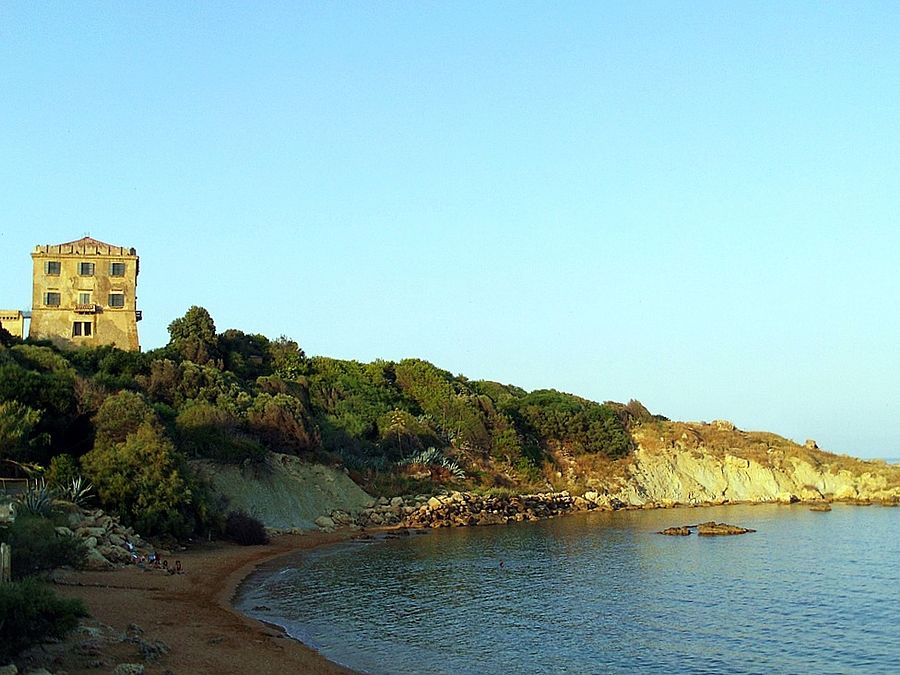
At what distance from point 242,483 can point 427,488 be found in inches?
666

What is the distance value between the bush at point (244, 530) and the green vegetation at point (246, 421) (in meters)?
0.72

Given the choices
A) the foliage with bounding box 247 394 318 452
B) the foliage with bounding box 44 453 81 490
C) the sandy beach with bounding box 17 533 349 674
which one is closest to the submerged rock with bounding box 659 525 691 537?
the foliage with bounding box 247 394 318 452

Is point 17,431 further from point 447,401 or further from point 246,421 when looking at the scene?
point 447,401

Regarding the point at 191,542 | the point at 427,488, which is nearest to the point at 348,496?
the point at 427,488

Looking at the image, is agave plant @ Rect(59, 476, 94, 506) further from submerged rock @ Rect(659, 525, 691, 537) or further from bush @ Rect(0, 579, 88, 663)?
submerged rock @ Rect(659, 525, 691, 537)

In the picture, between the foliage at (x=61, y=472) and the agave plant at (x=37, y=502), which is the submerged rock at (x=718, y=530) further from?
the agave plant at (x=37, y=502)

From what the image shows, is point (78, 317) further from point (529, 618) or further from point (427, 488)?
point (529, 618)

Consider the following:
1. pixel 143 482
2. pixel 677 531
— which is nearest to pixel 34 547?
pixel 143 482

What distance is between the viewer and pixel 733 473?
79625 millimetres

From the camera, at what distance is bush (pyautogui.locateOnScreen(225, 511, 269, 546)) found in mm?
42219

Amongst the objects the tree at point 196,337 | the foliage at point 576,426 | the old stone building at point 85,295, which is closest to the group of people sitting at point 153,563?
the tree at point 196,337

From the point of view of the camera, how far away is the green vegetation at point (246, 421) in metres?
37.6

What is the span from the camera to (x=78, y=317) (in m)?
73.2

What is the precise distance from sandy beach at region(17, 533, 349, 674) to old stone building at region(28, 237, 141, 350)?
46329 millimetres
